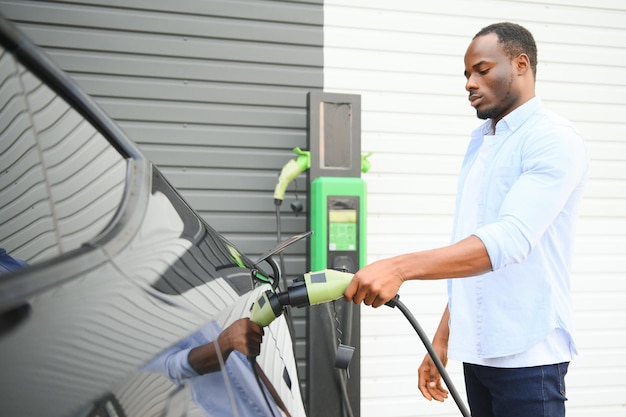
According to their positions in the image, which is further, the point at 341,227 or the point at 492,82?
the point at 341,227

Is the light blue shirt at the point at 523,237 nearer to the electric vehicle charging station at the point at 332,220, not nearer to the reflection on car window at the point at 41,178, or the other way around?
the reflection on car window at the point at 41,178

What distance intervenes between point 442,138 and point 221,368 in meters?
3.67

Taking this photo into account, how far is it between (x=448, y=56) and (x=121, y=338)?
13.3 feet

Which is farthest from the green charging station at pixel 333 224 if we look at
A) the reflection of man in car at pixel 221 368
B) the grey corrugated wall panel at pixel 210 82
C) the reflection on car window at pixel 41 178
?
the reflection on car window at pixel 41 178

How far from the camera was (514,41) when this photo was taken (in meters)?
2.18

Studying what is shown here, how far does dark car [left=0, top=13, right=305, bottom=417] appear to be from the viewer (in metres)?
0.67

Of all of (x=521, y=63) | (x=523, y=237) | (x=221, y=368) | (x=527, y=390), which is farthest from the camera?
(x=521, y=63)

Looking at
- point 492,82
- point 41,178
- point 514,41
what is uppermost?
point 514,41

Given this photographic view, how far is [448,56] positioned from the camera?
4.44 m

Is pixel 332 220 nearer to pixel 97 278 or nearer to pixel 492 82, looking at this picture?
pixel 492 82

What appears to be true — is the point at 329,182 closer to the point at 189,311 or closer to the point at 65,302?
the point at 189,311

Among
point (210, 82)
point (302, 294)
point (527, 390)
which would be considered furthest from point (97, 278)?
point (210, 82)

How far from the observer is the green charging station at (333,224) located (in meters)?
3.57

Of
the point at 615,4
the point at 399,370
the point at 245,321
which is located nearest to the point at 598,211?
the point at 615,4
